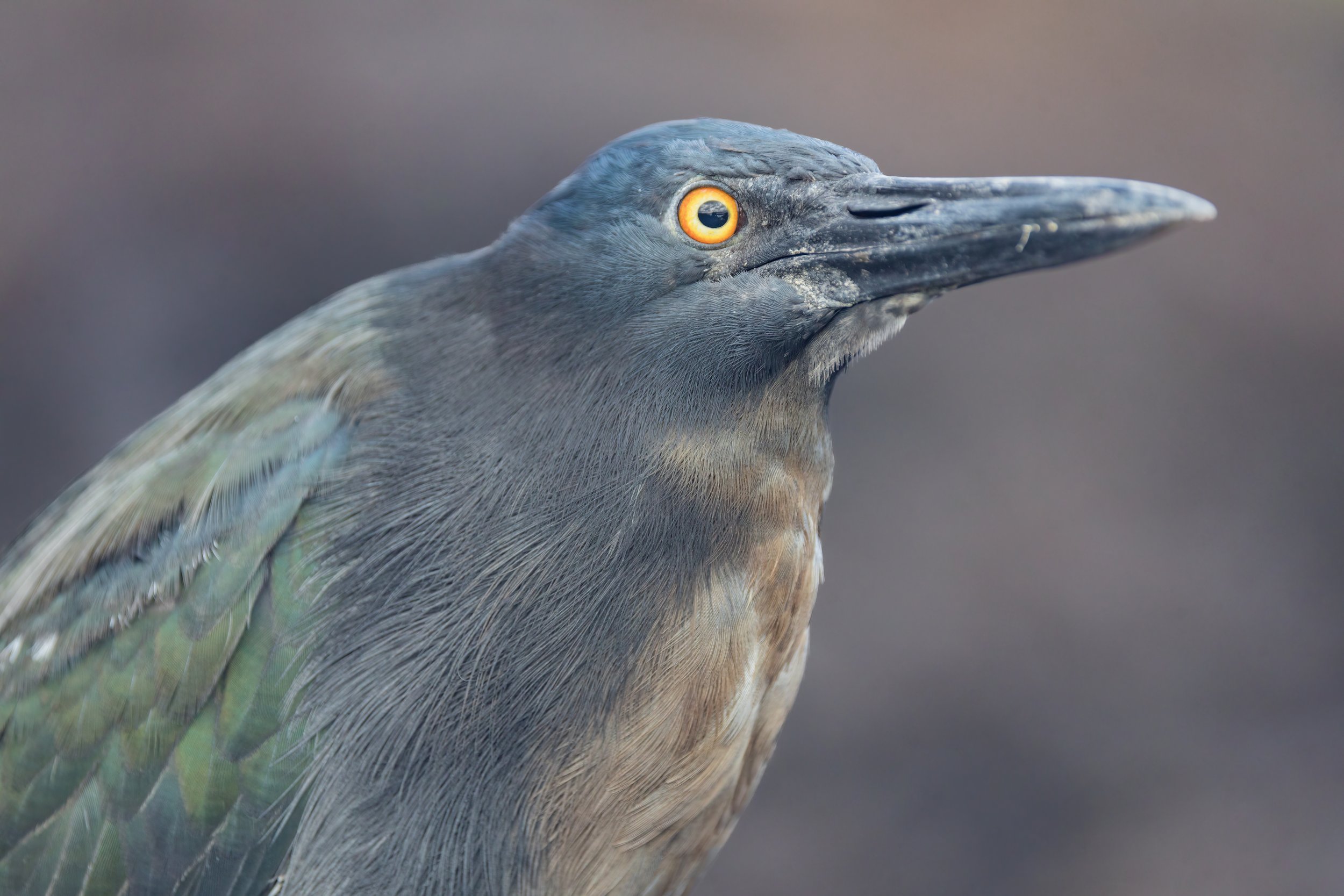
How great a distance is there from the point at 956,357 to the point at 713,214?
3.42m

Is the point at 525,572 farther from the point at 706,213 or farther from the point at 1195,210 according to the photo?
the point at 1195,210

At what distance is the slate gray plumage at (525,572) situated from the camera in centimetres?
206

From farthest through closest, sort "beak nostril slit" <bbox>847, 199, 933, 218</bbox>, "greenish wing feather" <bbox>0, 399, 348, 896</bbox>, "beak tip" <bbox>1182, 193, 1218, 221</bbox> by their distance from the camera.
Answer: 1. "greenish wing feather" <bbox>0, 399, 348, 896</bbox>
2. "beak nostril slit" <bbox>847, 199, 933, 218</bbox>
3. "beak tip" <bbox>1182, 193, 1218, 221</bbox>

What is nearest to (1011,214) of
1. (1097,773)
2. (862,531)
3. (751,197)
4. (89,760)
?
(751,197)

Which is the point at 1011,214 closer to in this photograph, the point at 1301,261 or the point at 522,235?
the point at 522,235

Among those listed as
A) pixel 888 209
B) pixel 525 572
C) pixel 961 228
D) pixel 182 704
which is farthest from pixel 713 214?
pixel 182 704

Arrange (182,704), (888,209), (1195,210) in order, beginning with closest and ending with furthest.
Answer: (1195,210) < (888,209) < (182,704)

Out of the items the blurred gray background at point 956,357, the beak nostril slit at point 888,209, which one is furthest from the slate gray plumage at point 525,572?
the blurred gray background at point 956,357

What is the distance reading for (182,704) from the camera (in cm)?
216

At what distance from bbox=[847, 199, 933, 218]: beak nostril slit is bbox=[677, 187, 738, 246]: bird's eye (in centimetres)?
23

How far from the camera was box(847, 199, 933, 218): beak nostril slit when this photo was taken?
204cm

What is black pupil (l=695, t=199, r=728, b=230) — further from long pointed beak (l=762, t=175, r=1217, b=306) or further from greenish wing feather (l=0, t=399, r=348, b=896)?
greenish wing feather (l=0, t=399, r=348, b=896)

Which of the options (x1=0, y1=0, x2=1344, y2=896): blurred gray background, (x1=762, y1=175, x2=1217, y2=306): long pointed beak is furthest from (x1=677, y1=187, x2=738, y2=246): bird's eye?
(x1=0, y1=0, x2=1344, y2=896): blurred gray background

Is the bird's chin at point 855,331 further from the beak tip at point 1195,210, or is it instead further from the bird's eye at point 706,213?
the beak tip at point 1195,210
